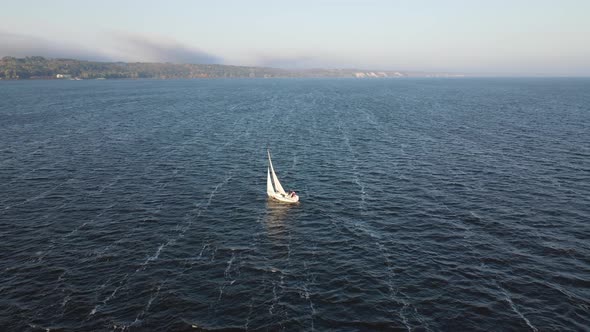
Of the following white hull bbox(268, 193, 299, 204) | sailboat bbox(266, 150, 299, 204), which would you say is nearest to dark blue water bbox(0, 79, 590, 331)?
white hull bbox(268, 193, 299, 204)

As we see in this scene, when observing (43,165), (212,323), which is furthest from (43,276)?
(43,165)

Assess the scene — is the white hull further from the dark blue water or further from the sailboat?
the dark blue water

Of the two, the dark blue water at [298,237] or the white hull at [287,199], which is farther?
the white hull at [287,199]

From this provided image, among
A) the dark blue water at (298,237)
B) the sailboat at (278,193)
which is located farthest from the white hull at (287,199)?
the dark blue water at (298,237)

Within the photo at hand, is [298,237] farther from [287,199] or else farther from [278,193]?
[278,193]

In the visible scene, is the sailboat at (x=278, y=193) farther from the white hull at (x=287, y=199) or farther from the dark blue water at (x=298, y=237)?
the dark blue water at (x=298, y=237)

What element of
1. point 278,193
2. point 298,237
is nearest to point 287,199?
point 278,193

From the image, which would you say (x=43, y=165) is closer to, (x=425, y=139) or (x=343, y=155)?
(x=343, y=155)

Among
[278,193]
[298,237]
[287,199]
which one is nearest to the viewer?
[298,237]
